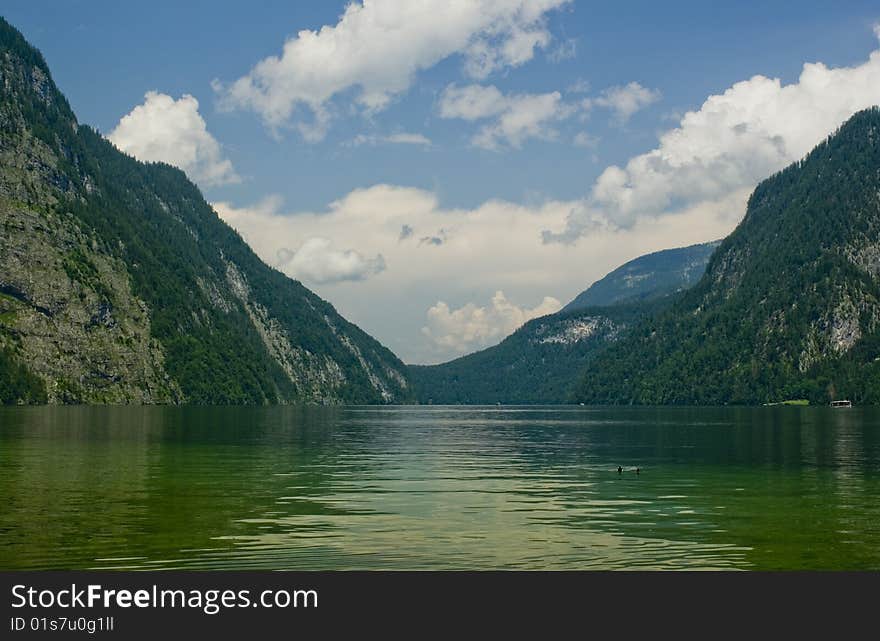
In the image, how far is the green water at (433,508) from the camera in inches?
1553

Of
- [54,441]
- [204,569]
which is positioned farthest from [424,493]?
[54,441]

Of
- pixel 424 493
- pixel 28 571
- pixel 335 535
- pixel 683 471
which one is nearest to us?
pixel 28 571

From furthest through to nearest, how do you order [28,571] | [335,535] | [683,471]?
[683,471] < [335,535] < [28,571]

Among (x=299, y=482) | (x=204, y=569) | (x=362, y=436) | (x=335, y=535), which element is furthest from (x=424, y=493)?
(x=362, y=436)

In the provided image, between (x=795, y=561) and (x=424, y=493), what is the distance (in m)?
→ 28.8

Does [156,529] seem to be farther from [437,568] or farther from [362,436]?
[362,436]

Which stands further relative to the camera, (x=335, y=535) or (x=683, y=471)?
(x=683, y=471)

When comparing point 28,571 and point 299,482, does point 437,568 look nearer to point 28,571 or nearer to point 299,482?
point 28,571

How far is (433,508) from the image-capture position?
55.8 meters

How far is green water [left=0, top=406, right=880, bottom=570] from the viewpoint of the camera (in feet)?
129

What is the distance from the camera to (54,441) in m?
110

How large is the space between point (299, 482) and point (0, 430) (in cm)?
7853

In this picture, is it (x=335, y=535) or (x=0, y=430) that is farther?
(x=0, y=430)

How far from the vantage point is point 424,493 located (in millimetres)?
64000
